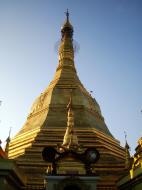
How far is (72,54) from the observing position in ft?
131

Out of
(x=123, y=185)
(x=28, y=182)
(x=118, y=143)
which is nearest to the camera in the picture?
(x=123, y=185)

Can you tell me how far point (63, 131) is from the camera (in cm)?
2548

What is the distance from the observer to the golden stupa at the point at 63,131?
21031 mm

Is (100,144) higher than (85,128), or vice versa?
(85,128)

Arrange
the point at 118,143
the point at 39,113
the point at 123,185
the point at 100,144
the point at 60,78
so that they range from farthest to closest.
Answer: the point at 60,78 → the point at 39,113 → the point at 118,143 → the point at 100,144 → the point at 123,185

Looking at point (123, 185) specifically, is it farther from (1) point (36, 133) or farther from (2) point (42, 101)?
(2) point (42, 101)

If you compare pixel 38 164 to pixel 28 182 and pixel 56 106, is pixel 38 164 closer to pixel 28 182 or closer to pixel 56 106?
pixel 28 182

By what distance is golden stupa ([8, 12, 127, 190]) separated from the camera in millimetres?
21031

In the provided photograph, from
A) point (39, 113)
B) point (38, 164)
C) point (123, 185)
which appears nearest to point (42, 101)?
point (39, 113)

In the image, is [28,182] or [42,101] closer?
[28,182]

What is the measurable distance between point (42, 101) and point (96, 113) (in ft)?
20.7

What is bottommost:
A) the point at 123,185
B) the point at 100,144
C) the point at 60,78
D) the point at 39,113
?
the point at 123,185

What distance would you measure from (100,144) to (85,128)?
7.60 feet

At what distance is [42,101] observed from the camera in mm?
32562
